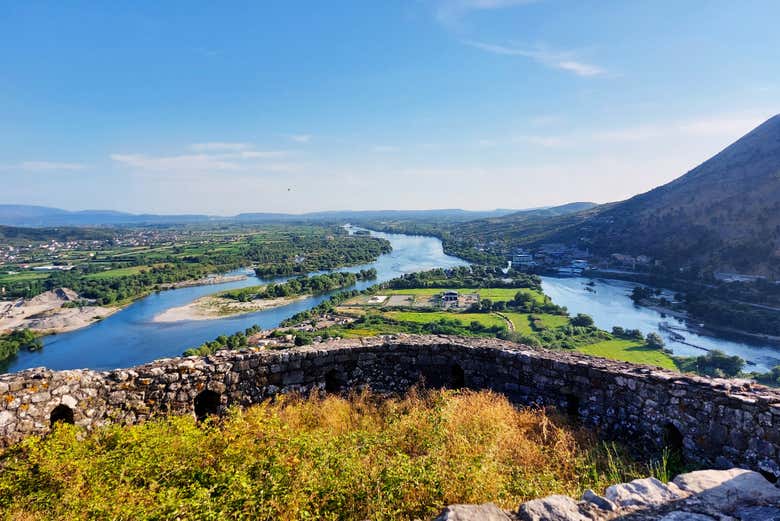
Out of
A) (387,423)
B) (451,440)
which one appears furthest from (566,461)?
(387,423)

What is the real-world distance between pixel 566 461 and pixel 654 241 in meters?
76.7

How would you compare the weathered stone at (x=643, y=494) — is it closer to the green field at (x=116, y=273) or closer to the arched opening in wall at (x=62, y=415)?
the arched opening in wall at (x=62, y=415)

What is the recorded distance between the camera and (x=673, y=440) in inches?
190

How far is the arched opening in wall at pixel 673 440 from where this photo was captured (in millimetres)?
4699

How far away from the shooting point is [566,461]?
4.39m

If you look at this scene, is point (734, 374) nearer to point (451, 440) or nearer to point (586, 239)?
point (451, 440)

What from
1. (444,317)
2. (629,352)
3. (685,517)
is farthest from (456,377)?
(444,317)

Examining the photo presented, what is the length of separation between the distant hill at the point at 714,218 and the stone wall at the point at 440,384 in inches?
2292

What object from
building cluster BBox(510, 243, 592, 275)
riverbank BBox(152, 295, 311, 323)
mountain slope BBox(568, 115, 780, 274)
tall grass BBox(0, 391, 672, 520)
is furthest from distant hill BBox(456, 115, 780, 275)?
tall grass BBox(0, 391, 672, 520)

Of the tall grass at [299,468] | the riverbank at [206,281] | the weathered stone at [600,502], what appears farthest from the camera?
the riverbank at [206,281]

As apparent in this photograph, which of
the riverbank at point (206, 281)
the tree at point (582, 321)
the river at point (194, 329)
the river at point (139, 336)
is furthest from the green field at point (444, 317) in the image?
the riverbank at point (206, 281)

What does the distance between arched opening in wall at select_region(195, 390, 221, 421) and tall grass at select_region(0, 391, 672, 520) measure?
581mm

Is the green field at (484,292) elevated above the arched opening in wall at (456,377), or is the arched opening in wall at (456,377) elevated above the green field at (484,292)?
the arched opening in wall at (456,377)

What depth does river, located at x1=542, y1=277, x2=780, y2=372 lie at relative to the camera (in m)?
33.9
